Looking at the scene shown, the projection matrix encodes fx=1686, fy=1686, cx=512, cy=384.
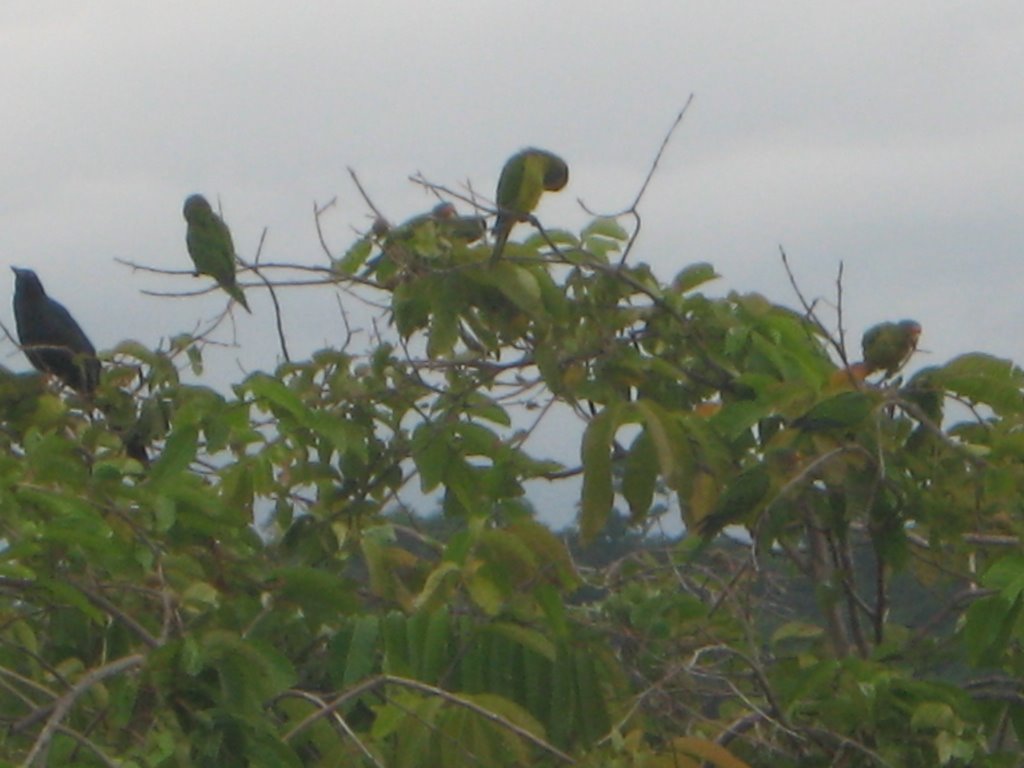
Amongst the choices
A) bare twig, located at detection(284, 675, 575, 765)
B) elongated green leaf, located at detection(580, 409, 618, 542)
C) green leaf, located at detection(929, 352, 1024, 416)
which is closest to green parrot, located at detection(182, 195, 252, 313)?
elongated green leaf, located at detection(580, 409, 618, 542)

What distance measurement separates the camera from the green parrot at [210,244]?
3898mm

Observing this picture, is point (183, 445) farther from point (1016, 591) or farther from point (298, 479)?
point (1016, 591)

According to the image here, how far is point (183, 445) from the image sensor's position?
9.56 ft

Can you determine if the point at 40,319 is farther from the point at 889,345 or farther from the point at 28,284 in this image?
the point at 889,345

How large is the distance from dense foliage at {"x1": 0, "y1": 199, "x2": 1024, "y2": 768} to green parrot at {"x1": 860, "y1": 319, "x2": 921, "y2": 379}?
0.09 metres

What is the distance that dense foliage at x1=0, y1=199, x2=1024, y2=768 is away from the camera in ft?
8.48

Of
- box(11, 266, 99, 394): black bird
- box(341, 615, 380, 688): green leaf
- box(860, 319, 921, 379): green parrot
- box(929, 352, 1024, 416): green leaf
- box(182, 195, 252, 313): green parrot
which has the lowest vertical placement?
box(341, 615, 380, 688): green leaf

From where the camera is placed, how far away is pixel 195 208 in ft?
15.2

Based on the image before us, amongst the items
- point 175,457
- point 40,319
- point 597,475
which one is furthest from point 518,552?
point 40,319

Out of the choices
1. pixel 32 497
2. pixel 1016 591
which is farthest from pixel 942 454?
pixel 32 497

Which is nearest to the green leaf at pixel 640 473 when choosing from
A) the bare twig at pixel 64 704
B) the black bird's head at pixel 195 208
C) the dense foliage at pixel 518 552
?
the dense foliage at pixel 518 552

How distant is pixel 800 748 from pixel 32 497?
1450 millimetres

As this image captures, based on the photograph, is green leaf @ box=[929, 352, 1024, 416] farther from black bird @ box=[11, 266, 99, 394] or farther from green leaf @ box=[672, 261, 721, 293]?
black bird @ box=[11, 266, 99, 394]

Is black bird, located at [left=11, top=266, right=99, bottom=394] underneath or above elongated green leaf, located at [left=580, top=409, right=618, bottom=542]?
above
